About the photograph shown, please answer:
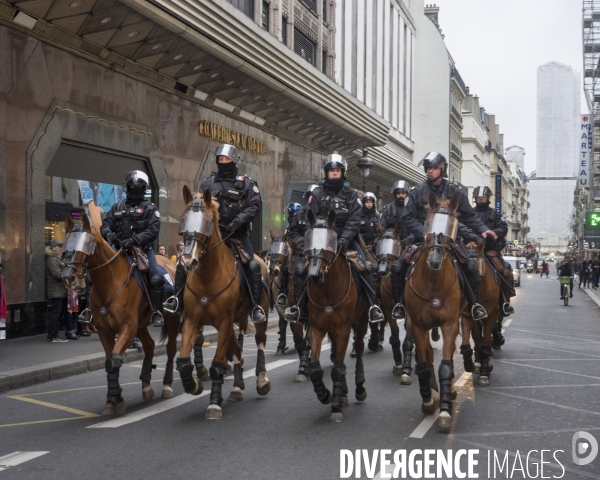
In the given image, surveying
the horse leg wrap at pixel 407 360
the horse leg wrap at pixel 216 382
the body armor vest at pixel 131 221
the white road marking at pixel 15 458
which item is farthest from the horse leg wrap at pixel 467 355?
the white road marking at pixel 15 458

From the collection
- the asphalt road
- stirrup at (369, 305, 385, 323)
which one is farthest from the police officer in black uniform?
stirrup at (369, 305, 385, 323)

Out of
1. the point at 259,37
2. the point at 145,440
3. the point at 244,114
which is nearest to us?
the point at 145,440

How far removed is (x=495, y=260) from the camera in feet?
38.8

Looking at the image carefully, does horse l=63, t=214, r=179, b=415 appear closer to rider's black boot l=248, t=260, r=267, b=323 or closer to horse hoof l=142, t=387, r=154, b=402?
horse hoof l=142, t=387, r=154, b=402

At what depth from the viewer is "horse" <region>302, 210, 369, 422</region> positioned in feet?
24.7

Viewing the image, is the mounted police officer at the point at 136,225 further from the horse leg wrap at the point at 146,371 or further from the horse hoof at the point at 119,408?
the horse hoof at the point at 119,408

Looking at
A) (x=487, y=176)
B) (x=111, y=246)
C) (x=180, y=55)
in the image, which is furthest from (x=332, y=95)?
(x=487, y=176)

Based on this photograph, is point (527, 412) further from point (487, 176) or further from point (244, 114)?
point (487, 176)

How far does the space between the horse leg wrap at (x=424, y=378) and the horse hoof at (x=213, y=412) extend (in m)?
2.01

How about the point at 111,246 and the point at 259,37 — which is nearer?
the point at 111,246

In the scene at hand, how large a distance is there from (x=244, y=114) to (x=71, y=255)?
19155 millimetres

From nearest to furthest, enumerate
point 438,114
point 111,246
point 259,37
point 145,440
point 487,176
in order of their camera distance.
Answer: point 145,440
point 111,246
point 259,37
point 438,114
point 487,176

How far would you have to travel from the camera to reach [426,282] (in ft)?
26.0

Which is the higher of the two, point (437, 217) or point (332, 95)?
point (332, 95)
